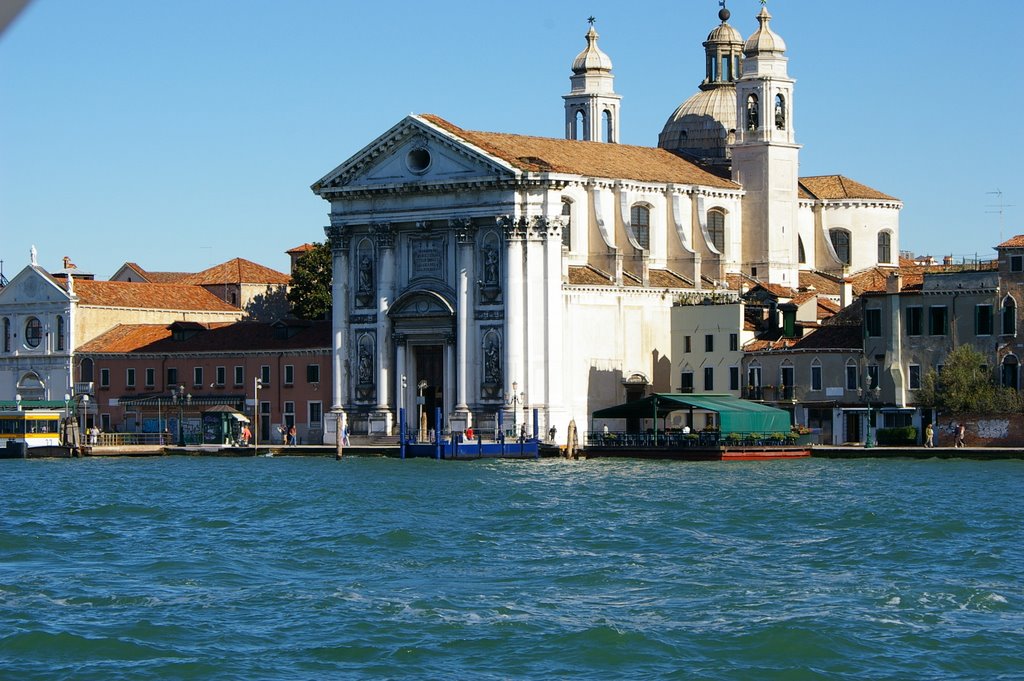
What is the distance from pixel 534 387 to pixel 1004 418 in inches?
537

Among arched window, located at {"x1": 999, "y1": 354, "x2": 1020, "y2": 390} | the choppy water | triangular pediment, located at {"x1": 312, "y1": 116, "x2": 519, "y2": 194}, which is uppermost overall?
triangular pediment, located at {"x1": 312, "y1": 116, "x2": 519, "y2": 194}

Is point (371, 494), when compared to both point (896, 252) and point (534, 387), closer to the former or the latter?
point (534, 387)

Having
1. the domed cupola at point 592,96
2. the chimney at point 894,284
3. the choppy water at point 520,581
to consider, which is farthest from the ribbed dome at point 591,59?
the choppy water at point 520,581

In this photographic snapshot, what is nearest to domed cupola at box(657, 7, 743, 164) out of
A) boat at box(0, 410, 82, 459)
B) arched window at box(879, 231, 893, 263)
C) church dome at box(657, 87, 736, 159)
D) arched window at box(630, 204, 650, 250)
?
church dome at box(657, 87, 736, 159)

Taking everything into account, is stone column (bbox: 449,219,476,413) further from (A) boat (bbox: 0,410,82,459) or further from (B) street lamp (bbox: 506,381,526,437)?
(A) boat (bbox: 0,410,82,459)

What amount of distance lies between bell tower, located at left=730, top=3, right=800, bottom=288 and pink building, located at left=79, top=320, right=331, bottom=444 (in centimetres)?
1492

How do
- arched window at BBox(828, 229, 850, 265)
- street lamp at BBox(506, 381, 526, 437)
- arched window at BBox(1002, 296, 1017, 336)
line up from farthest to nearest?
arched window at BBox(828, 229, 850, 265) < street lamp at BBox(506, 381, 526, 437) < arched window at BBox(1002, 296, 1017, 336)

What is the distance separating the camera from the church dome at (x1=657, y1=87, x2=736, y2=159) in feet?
258

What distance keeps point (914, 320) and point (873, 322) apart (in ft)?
3.92

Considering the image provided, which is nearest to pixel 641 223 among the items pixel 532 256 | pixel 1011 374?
pixel 532 256

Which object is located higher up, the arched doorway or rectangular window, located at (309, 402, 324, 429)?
the arched doorway

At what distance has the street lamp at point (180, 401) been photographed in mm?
67562

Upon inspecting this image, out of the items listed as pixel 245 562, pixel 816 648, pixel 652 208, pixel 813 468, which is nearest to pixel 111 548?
pixel 245 562

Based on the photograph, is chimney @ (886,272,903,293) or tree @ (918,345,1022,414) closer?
tree @ (918,345,1022,414)
